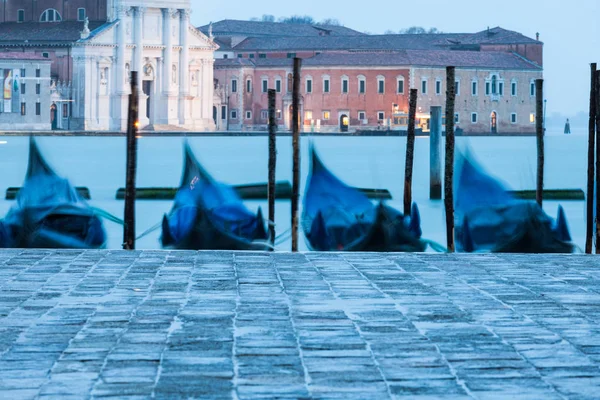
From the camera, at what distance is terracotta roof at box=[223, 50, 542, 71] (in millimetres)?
53688

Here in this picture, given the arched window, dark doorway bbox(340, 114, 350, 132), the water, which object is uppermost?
the arched window

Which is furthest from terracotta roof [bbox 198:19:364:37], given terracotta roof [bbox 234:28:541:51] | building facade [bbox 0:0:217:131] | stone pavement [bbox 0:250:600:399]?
stone pavement [bbox 0:250:600:399]

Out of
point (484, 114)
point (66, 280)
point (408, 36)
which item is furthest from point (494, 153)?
point (66, 280)

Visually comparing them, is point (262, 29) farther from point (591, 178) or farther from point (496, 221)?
point (591, 178)

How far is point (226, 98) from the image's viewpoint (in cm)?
5591

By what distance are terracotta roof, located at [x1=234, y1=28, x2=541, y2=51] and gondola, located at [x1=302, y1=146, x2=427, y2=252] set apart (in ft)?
153

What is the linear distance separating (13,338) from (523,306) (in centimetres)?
164

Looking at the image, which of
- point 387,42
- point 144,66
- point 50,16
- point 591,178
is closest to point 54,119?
point 144,66

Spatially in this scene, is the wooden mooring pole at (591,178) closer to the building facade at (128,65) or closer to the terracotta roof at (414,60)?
the building facade at (128,65)

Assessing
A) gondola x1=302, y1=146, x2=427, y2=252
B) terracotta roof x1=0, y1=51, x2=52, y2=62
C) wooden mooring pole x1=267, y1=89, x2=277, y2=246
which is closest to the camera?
gondola x1=302, y1=146, x2=427, y2=252

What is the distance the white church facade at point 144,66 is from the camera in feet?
161

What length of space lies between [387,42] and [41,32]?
15.4 metres

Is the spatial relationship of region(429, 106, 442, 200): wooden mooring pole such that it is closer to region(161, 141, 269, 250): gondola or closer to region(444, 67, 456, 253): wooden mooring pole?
region(161, 141, 269, 250): gondola

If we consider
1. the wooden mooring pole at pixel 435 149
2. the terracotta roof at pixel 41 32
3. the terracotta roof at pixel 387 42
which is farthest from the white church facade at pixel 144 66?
the wooden mooring pole at pixel 435 149
